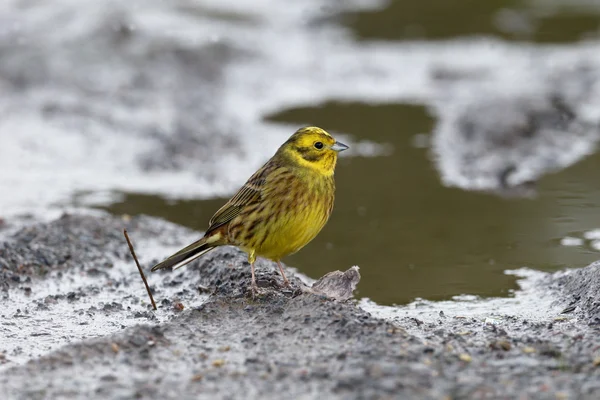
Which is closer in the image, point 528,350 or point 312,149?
point 528,350

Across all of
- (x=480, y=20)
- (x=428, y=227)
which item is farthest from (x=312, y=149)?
(x=480, y=20)

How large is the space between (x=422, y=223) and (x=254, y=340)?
3334mm

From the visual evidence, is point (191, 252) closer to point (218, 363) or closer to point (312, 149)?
point (312, 149)

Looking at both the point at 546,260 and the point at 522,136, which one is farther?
the point at 522,136

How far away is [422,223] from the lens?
830 centimetres

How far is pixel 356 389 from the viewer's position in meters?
4.41

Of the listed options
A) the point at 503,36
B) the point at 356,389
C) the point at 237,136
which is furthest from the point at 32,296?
the point at 503,36

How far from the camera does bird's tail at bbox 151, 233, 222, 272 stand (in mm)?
6383

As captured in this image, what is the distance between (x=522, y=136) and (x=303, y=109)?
3.12 m

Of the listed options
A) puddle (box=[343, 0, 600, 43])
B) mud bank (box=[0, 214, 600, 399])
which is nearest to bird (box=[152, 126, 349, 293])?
mud bank (box=[0, 214, 600, 399])

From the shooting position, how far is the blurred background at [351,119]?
7.93 metres

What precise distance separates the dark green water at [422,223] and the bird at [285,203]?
0.92 metres

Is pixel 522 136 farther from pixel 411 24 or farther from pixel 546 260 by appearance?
pixel 411 24

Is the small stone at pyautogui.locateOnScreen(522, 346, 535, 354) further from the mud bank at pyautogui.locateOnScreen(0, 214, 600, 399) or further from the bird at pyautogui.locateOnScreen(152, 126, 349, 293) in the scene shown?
the bird at pyautogui.locateOnScreen(152, 126, 349, 293)
